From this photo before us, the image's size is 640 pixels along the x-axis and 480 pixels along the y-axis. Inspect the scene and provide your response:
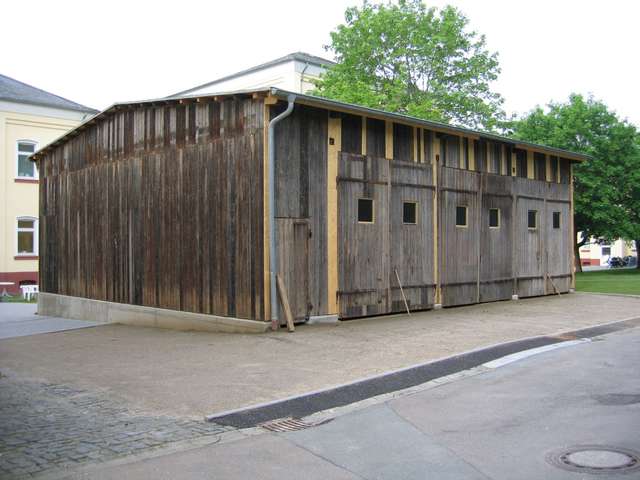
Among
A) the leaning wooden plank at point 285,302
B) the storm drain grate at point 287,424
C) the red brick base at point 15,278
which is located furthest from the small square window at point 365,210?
the red brick base at point 15,278

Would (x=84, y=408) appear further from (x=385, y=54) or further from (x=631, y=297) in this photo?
(x=385, y=54)

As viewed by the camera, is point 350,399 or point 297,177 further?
point 297,177

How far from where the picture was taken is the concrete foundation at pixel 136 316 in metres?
13.7

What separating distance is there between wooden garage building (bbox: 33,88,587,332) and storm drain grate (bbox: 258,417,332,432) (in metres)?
→ 6.22

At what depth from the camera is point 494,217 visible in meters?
19.0

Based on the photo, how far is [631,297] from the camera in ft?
66.9

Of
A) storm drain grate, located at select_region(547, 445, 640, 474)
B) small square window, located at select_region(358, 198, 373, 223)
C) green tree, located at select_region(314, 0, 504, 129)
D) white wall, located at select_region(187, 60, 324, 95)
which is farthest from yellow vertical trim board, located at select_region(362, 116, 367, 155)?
white wall, located at select_region(187, 60, 324, 95)

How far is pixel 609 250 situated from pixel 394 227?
2416 inches

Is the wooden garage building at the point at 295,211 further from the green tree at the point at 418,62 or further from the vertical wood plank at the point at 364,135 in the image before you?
the green tree at the point at 418,62

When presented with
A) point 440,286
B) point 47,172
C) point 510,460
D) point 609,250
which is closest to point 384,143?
point 440,286

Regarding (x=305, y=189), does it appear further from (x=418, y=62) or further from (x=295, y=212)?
(x=418, y=62)

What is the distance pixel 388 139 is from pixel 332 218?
267 centimetres

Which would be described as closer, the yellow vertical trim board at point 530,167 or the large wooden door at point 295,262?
the large wooden door at point 295,262

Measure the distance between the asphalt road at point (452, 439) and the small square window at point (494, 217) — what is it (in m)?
10.6
